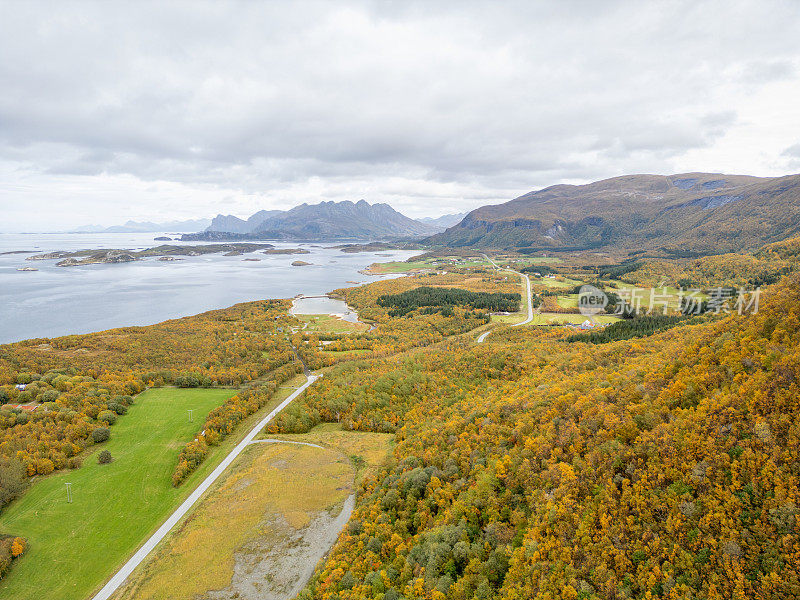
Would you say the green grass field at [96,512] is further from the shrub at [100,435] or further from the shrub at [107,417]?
the shrub at [107,417]

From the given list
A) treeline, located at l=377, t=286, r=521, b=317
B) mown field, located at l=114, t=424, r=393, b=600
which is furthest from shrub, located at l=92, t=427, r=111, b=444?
→ treeline, located at l=377, t=286, r=521, b=317

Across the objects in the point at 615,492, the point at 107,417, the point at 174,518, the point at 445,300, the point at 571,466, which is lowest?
the point at 174,518

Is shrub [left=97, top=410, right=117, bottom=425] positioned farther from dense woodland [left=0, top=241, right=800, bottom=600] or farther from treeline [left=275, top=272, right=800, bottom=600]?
treeline [left=275, top=272, right=800, bottom=600]

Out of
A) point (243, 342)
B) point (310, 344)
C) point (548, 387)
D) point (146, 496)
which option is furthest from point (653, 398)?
point (243, 342)

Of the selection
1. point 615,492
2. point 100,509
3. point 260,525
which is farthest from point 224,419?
point 615,492

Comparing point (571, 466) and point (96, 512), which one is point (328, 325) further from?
point (571, 466)

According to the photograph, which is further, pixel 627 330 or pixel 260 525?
pixel 627 330

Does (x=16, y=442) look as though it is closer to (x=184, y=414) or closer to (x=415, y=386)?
(x=184, y=414)
